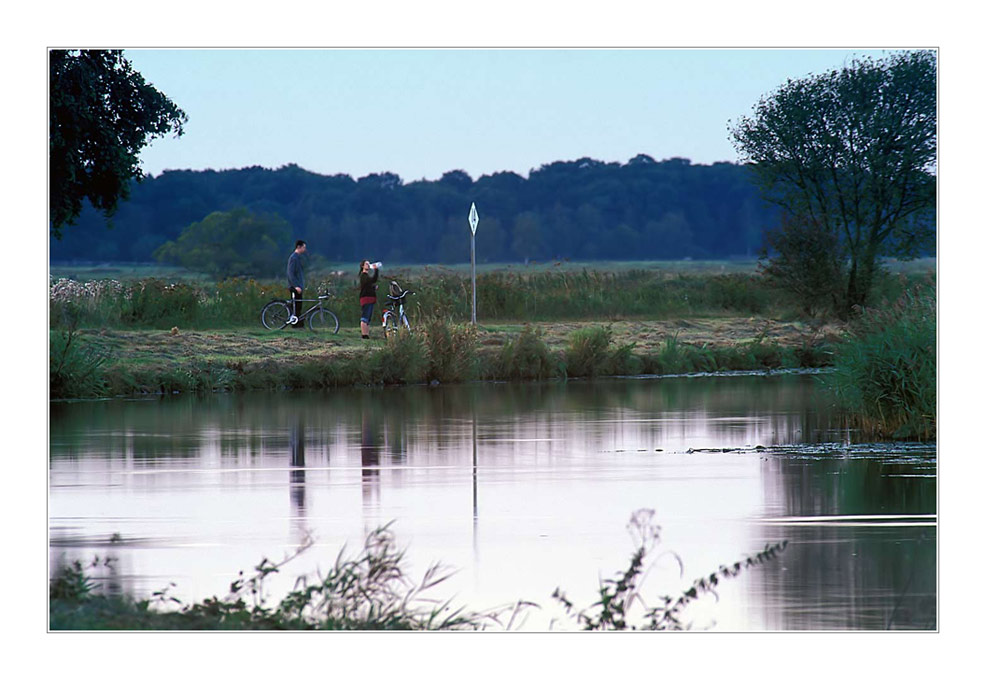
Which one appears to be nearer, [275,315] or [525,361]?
[525,361]

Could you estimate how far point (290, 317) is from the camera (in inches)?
1095

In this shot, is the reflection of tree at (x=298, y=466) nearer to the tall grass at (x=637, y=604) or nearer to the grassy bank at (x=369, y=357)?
the tall grass at (x=637, y=604)

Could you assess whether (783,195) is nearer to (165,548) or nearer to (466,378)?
(466,378)

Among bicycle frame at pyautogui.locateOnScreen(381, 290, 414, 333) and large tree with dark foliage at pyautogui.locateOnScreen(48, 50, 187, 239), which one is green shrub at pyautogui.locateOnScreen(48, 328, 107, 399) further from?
bicycle frame at pyautogui.locateOnScreen(381, 290, 414, 333)

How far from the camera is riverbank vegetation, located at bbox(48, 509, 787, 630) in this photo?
24.5 ft

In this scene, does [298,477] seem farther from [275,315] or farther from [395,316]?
[275,315]

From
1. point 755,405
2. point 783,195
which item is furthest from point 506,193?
point 755,405

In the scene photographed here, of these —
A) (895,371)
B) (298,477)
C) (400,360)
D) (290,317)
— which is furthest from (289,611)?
(290,317)

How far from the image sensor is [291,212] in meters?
46.7

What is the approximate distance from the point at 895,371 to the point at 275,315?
15777mm

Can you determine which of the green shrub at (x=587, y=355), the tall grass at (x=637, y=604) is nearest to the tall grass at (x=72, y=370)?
the green shrub at (x=587, y=355)

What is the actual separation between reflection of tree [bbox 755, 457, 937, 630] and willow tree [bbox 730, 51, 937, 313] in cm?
2354

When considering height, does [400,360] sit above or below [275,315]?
below

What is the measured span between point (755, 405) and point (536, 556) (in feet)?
38.5
